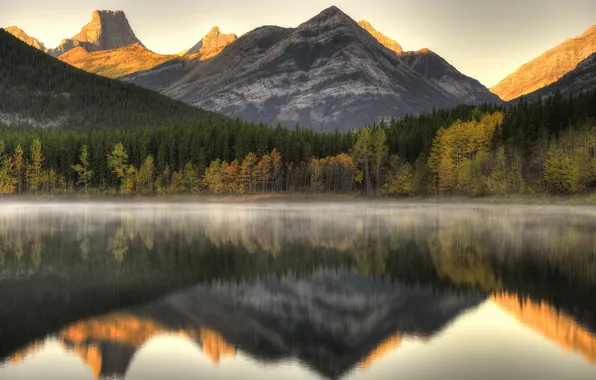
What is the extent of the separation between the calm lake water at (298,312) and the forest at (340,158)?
3433 inches

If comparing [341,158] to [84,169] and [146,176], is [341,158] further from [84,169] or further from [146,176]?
[84,169]

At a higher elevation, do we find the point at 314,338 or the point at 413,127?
the point at 413,127

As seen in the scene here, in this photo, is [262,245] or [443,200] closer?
[262,245]

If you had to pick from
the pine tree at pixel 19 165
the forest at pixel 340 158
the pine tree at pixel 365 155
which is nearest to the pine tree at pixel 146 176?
the forest at pixel 340 158

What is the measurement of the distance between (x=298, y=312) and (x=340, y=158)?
13876cm

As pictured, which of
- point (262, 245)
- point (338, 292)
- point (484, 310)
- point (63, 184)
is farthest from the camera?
point (63, 184)

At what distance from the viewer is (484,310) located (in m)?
23.6

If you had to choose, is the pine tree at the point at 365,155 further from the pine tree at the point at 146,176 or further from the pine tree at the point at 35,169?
the pine tree at the point at 35,169

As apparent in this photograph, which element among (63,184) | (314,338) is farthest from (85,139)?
(314,338)

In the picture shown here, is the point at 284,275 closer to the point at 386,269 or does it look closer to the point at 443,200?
the point at 386,269

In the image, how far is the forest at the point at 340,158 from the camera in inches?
4934

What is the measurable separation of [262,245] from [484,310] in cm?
2350

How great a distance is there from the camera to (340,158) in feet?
527

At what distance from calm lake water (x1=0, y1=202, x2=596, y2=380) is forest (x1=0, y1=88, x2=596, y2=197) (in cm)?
8719
